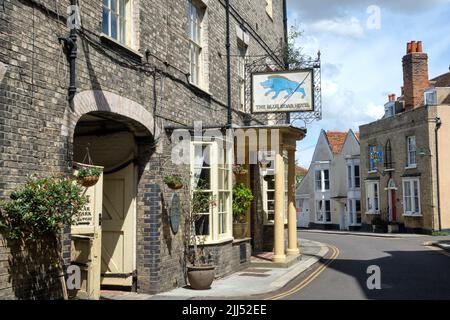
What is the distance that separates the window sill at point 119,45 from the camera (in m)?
8.73

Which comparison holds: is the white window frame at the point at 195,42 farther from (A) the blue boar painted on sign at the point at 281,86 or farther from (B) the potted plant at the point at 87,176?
(B) the potted plant at the point at 87,176

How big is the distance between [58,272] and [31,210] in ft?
4.24

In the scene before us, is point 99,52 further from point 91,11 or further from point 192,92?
point 192,92

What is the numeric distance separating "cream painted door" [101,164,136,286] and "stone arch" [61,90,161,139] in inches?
41.8

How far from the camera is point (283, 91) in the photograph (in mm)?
14578

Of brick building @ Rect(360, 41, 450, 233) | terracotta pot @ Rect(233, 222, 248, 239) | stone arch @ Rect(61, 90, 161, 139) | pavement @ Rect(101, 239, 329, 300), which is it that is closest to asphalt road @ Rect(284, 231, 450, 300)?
pavement @ Rect(101, 239, 329, 300)

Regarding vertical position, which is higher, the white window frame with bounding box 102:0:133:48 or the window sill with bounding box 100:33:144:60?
the white window frame with bounding box 102:0:133:48

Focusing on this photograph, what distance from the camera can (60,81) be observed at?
757 cm

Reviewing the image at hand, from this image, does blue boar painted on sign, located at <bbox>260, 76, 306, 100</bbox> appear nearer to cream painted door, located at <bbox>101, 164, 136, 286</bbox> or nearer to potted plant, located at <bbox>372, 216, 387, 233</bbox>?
cream painted door, located at <bbox>101, 164, 136, 286</bbox>

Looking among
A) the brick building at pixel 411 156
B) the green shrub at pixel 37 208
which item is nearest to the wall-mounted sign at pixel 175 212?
the green shrub at pixel 37 208

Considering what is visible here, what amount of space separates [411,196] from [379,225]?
12.6ft

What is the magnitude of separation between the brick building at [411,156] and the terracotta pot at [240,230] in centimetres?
1815

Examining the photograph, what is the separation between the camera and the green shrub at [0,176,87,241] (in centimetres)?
639
